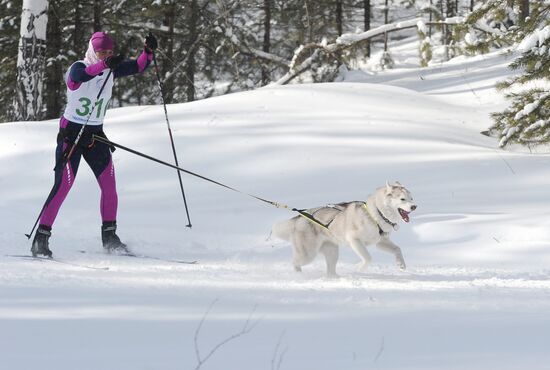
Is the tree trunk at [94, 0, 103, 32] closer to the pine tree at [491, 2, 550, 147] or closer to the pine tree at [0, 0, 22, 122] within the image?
the pine tree at [0, 0, 22, 122]

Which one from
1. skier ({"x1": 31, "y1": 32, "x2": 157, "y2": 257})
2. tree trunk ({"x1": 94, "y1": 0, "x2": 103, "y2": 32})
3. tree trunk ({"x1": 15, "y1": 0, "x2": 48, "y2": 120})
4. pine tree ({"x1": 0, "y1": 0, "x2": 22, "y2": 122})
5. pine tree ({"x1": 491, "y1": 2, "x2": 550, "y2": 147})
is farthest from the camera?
tree trunk ({"x1": 94, "y1": 0, "x2": 103, "y2": 32})

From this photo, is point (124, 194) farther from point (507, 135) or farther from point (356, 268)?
point (507, 135)

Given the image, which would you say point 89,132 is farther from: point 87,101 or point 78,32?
point 78,32

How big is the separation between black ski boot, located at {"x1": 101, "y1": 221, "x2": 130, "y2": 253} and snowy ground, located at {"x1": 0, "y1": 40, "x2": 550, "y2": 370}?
0.57 feet

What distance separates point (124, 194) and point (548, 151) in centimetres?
644

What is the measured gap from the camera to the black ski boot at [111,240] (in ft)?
22.9

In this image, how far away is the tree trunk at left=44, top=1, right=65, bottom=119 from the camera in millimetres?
19031

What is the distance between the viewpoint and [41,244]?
21.6 ft

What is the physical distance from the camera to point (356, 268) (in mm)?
6449

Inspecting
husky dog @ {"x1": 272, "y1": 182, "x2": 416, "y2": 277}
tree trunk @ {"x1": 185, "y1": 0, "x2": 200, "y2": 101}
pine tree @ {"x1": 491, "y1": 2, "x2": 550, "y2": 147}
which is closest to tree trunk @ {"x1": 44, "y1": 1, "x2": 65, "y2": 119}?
tree trunk @ {"x1": 185, "y1": 0, "x2": 200, "y2": 101}

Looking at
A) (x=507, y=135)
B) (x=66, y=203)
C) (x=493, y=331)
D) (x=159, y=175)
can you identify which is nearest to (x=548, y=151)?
(x=507, y=135)

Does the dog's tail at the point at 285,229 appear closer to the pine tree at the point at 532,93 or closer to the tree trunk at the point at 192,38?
the pine tree at the point at 532,93

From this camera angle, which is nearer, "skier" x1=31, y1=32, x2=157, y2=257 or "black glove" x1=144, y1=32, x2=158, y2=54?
"skier" x1=31, y1=32, x2=157, y2=257

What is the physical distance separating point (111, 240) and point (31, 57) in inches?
274
